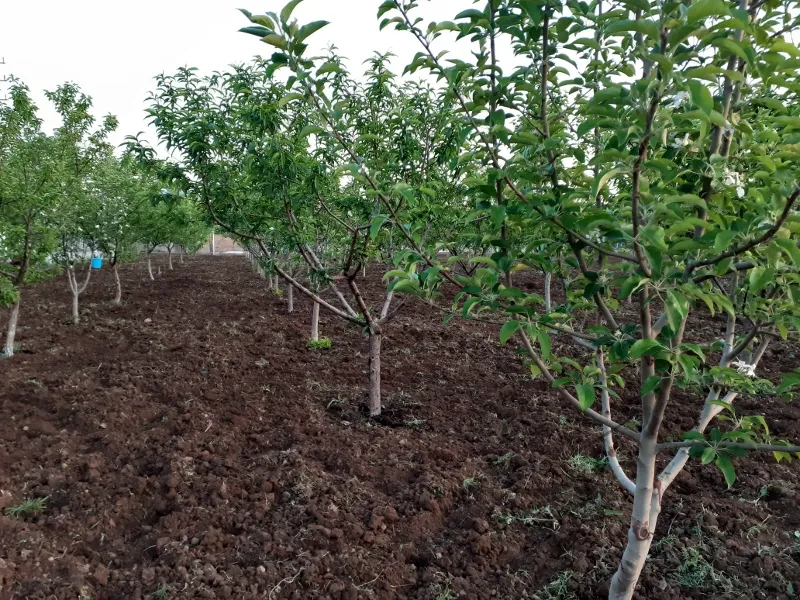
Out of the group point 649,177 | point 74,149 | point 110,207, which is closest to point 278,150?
point 649,177

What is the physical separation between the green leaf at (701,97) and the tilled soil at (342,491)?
7.49 feet

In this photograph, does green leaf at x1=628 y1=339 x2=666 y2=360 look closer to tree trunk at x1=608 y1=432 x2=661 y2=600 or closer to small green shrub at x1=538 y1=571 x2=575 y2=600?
tree trunk at x1=608 y1=432 x2=661 y2=600

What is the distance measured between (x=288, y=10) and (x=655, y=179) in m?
1.35

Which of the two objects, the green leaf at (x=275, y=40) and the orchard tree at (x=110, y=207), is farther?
the orchard tree at (x=110, y=207)

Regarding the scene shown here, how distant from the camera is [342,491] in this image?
3318 mm

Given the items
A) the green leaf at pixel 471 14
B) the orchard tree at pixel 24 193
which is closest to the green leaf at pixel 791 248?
the green leaf at pixel 471 14

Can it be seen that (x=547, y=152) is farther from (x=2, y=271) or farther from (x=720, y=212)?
(x=2, y=271)

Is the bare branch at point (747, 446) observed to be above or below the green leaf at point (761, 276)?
below

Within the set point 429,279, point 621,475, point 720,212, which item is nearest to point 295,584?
point 621,475

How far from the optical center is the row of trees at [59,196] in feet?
18.4

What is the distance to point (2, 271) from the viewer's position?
232 inches

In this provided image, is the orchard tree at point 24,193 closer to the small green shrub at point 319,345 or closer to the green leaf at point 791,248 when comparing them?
the small green shrub at point 319,345

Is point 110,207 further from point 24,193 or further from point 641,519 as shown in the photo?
point 641,519

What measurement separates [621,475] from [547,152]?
5.28 ft
